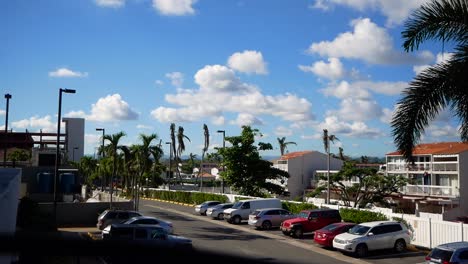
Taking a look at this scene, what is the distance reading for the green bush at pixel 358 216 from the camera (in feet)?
93.3

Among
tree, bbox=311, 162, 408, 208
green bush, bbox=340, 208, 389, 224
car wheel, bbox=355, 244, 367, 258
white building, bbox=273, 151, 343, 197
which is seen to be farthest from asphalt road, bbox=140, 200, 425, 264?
white building, bbox=273, 151, 343, 197

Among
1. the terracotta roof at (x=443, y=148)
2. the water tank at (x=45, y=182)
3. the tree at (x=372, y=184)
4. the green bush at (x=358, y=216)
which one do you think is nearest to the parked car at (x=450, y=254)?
the green bush at (x=358, y=216)

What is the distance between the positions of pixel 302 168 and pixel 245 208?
47187mm

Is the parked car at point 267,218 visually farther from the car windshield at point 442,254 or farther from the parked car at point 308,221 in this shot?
the car windshield at point 442,254

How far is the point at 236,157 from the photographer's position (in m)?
49.2

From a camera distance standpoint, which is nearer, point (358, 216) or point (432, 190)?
point (358, 216)

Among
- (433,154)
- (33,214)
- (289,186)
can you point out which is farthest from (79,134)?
(33,214)

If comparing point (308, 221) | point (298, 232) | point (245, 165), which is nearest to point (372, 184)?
point (245, 165)

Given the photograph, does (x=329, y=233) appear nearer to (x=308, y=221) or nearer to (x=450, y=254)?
(x=308, y=221)

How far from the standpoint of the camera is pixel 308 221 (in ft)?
96.5

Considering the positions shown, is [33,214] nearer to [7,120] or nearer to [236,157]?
[7,120]

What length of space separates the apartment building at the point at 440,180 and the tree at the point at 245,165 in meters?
15.3

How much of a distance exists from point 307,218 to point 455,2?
66.5 ft

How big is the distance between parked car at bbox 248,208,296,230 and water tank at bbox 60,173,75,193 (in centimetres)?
1297
